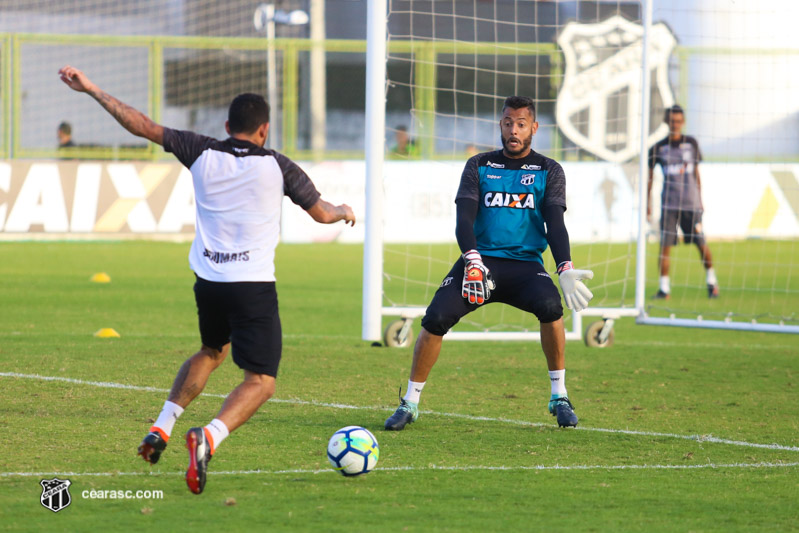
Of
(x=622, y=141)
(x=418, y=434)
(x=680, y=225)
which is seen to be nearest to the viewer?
(x=418, y=434)

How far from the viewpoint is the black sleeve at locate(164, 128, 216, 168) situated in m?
5.06

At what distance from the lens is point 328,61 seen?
994 inches

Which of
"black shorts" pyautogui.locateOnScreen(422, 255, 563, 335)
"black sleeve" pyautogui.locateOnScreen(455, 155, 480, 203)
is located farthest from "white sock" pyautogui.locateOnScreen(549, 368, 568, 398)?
"black sleeve" pyautogui.locateOnScreen(455, 155, 480, 203)

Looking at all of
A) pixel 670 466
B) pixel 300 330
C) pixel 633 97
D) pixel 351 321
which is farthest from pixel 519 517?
pixel 633 97

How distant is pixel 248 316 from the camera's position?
5035mm

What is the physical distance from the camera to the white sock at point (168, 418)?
507 cm

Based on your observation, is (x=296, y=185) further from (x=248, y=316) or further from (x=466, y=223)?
(x=466, y=223)

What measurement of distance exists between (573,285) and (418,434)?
124cm

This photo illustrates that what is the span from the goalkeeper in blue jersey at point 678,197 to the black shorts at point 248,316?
920 centimetres

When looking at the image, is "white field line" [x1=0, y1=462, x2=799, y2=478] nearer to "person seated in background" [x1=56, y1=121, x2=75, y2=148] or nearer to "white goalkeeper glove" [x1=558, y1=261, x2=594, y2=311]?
"white goalkeeper glove" [x1=558, y1=261, x2=594, y2=311]

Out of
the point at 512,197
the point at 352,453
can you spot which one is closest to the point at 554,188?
the point at 512,197

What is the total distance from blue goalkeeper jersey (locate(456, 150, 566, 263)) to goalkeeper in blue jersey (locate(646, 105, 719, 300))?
7.03 metres

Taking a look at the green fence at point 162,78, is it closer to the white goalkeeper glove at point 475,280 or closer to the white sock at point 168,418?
the white goalkeeper glove at point 475,280

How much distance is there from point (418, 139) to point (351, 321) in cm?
1349
